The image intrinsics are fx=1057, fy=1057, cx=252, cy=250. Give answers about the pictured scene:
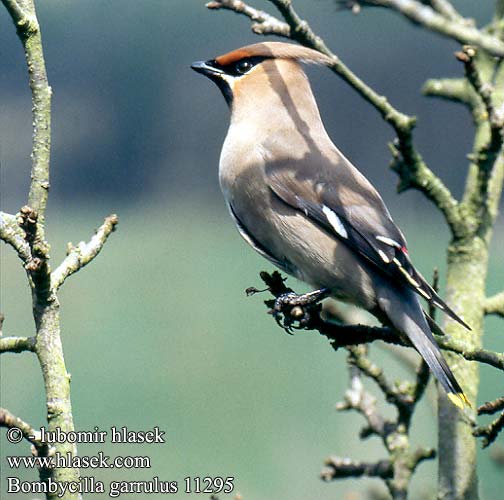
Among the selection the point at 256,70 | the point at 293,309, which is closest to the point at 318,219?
the point at 293,309

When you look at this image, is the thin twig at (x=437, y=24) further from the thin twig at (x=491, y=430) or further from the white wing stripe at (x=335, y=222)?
the white wing stripe at (x=335, y=222)

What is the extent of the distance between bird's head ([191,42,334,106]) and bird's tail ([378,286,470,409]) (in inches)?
43.6

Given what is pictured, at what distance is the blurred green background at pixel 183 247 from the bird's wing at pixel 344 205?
70 cm

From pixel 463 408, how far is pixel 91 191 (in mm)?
10327

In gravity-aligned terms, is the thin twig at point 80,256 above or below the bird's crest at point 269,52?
below

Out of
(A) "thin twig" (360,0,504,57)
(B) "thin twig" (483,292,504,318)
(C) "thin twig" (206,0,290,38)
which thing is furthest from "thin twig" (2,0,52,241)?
(B) "thin twig" (483,292,504,318)

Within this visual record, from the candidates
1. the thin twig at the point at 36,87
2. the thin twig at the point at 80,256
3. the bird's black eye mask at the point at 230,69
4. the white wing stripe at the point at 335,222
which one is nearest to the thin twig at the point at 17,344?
the thin twig at the point at 80,256

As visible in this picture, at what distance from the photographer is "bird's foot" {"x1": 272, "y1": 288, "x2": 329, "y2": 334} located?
303 centimetres

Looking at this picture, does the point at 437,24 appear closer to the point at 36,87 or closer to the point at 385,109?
the point at 36,87

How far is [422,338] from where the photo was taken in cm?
309

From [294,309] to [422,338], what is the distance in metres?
0.40

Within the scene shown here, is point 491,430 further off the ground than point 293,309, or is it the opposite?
point 293,309

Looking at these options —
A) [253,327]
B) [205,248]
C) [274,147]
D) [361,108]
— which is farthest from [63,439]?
[361,108]

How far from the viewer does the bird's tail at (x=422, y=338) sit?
10.0ft
